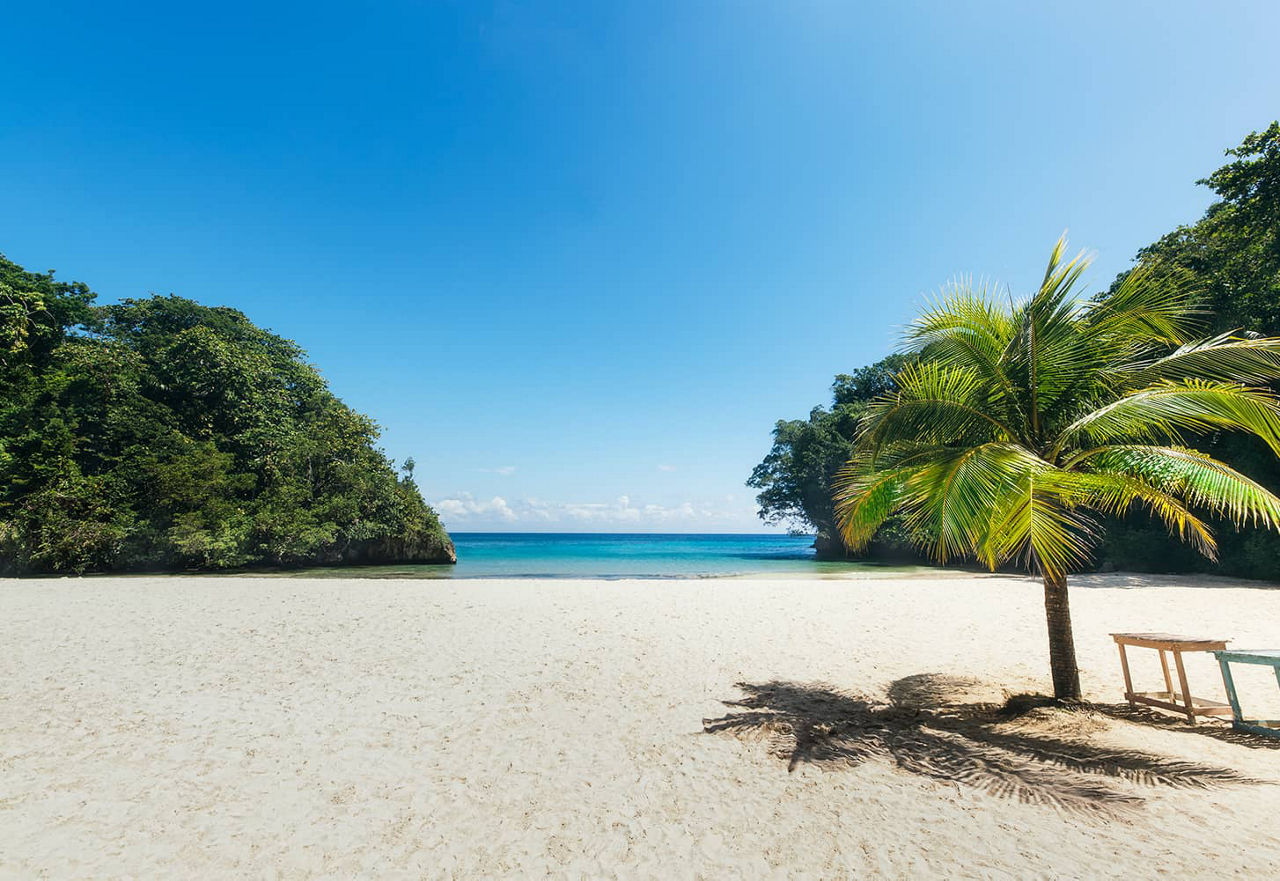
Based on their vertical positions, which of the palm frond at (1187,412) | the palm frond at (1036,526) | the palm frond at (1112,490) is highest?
the palm frond at (1187,412)

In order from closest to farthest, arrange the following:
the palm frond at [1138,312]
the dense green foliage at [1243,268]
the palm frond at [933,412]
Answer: the palm frond at [1138,312] → the palm frond at [933,412] → the dense green foliage at [1243,268]

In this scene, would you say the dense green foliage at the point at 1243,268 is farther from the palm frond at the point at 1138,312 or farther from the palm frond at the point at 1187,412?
the palm frond at the point at 1187,412

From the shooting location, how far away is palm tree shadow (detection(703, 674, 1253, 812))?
354cm

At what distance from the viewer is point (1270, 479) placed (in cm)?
1611

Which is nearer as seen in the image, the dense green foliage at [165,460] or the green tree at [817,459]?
the dense green foliage at [165,460]

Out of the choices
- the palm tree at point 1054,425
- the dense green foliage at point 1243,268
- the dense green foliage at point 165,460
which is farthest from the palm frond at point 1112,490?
the dense green foliage at point 165,460

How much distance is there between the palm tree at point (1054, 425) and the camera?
407cm

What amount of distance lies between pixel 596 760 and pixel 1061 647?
5.03 meters

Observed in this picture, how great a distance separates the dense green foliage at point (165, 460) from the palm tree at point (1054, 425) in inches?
991

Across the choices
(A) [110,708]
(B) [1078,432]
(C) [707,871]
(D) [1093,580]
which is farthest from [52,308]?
Answer: (D) [1093,580]

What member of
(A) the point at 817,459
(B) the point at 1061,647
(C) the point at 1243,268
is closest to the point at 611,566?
(A) the point at 817,459

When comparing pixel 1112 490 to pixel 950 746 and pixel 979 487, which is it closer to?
pixel 979 487

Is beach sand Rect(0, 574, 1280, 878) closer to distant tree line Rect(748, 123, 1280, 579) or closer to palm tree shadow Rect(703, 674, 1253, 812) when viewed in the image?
palm tree shadow Rect(703, 674, 1253, 812)

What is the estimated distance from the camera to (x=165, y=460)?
20.4m
